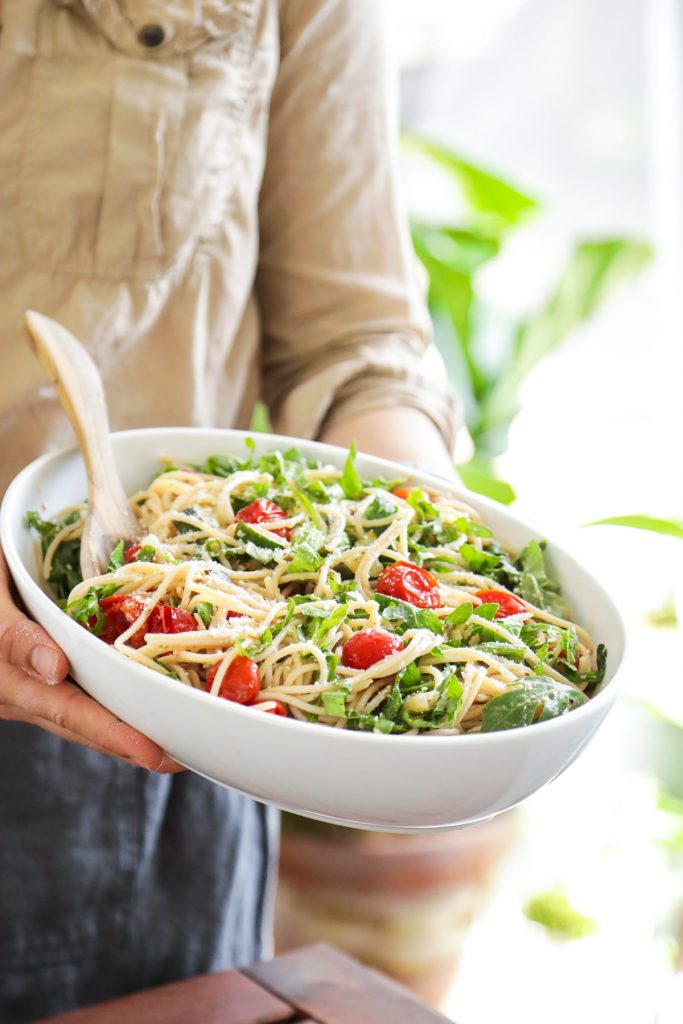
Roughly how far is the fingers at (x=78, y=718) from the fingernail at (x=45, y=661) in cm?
3

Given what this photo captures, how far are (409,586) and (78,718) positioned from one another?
0.87 feet

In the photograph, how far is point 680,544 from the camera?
7.08 feet

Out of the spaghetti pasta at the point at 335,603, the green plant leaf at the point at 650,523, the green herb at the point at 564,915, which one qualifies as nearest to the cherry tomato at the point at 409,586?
the spaghetti pasta at the point at 335,603

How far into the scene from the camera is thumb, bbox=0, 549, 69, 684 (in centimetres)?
76

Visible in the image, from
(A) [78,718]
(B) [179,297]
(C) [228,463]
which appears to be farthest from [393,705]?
(B) [179,297]

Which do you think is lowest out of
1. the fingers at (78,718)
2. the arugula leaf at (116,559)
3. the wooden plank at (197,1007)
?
the wooden plank at (197,1007)

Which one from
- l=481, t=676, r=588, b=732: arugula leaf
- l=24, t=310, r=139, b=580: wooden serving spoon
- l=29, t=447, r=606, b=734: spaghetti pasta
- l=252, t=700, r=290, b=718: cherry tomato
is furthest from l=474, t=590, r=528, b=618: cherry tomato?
l=24, t=310, r=139, b=580: wooden serving spoon

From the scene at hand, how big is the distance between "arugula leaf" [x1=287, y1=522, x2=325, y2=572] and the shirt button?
508 millimetres

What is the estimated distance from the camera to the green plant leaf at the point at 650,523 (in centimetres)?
185

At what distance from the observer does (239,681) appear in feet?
2.40

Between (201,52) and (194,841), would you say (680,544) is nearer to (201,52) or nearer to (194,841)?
(194,841)

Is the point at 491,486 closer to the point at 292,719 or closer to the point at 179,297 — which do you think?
the point at 179,297

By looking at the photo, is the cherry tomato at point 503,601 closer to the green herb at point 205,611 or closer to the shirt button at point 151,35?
the green herb at point 205,611

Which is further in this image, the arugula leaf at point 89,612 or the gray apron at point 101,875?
the gray apron at point 101,875
